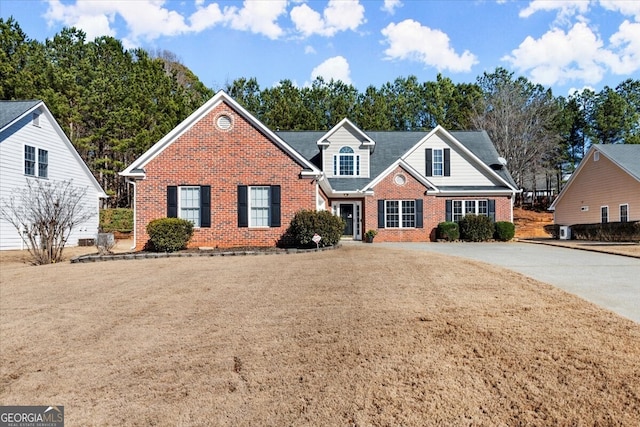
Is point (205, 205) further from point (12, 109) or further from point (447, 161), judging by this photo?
point (447, 161)

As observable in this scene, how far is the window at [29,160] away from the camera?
20.2m

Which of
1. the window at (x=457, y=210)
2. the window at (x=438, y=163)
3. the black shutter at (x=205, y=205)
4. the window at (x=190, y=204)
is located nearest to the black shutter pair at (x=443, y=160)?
the window at (x=438, y=163)

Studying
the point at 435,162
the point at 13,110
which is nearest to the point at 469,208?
the point at 435,162

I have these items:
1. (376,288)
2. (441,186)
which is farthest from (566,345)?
(441,186)

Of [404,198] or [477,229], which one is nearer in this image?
[477,229]

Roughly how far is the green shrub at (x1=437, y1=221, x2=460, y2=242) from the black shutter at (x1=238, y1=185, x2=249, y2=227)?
35.8ft

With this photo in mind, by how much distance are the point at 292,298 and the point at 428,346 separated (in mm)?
2991

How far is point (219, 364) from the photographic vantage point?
15.3ft

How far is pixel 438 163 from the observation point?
25016mm

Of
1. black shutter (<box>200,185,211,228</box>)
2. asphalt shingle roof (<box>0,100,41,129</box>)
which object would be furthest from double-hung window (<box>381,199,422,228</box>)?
asphalt shingle roof (<box>0,100,41,129</box>)

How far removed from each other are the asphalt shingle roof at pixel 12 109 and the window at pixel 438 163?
2002 cm

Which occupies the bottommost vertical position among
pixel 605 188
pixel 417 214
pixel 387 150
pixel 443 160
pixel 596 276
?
pixel 596 276

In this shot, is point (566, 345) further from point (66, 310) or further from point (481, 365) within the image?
point (66, 310)

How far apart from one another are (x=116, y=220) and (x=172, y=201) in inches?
525
